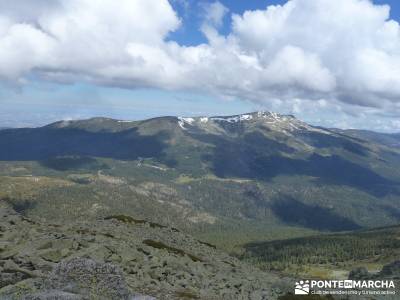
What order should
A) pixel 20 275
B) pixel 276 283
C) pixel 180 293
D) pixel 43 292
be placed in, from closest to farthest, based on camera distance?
1. pixel 43 292
2. pixel 20 275
3. pixel 180 293
4. pixel 276 283

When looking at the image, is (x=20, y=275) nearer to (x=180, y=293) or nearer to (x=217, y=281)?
(x=180, y=293)

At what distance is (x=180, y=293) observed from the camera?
46.8m

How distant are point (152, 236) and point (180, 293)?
63.4 metres

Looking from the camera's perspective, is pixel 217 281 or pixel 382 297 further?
pixel 382 297

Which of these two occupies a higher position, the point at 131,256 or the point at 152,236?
the point at 131,256

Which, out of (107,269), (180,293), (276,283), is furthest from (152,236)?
(107,269)

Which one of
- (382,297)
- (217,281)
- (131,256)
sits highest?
(131,256)

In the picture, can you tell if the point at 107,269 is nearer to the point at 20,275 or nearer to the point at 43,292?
the point at 43,292

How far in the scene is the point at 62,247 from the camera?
178 feet

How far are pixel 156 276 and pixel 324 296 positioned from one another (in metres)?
23.2

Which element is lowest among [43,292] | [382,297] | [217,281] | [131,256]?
[382,297]

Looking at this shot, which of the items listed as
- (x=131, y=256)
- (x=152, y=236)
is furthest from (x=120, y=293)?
(x=152, y=236)

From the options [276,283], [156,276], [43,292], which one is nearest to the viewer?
[43,292]

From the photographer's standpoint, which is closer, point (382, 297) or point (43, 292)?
point (43, 292)
